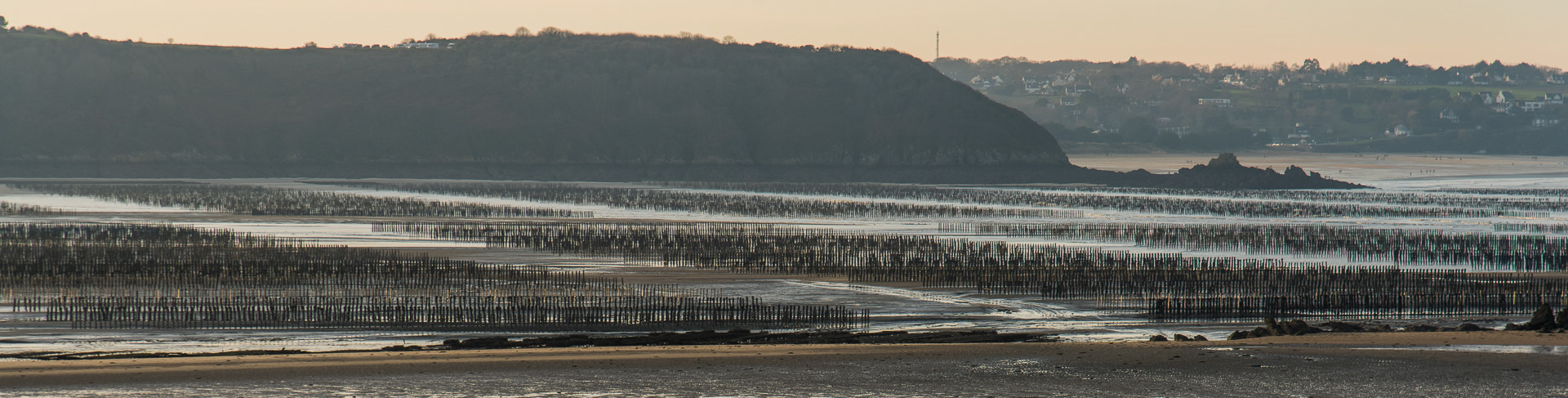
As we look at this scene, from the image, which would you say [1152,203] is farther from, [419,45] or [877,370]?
[419,45]

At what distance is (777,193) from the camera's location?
87188 millimetres

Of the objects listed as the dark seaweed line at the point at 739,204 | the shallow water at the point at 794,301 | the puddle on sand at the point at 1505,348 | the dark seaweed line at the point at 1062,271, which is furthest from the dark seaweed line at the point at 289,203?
the puddle on sand at the point at 1505,348

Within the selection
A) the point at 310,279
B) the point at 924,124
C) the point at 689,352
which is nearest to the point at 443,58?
the point at 924,124

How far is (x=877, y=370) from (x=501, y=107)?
141 m

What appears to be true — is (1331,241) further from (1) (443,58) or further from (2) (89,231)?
(1) (443,58)

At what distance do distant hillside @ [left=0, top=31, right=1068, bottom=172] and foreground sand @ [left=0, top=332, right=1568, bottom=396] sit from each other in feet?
375

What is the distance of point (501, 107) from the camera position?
153 meters

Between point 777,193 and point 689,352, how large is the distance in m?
70.0

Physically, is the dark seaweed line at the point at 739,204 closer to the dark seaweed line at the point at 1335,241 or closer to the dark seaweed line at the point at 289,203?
the dark seaweed line at the point at 289,203

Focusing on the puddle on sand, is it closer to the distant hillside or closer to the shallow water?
the shallow water

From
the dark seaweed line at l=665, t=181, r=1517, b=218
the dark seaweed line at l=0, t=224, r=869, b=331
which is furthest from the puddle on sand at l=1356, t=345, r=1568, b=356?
the dark seaweed line at l=665, t=181, r=1517, b=218

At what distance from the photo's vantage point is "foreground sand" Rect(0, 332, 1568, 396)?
1466cm

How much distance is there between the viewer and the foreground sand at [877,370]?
1466cm

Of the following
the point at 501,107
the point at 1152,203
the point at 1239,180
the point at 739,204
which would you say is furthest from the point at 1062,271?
the point at 501,107
